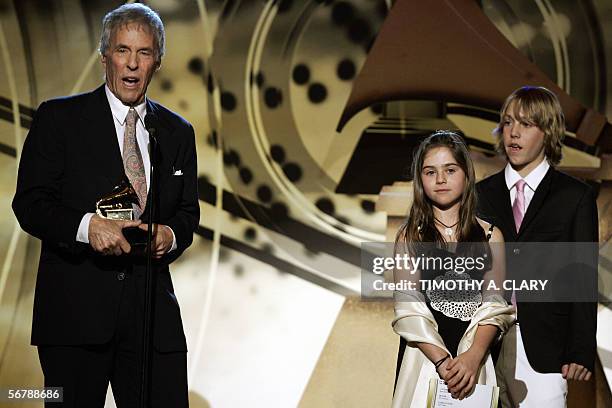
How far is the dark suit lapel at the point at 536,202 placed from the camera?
298 centimetres

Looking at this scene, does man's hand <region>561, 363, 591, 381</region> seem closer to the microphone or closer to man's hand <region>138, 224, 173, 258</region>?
man's hand <region>138, 224, 173, 258</region>

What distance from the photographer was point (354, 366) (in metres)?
3.98

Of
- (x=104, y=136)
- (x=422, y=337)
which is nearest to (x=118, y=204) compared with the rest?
(x=104, y=136)

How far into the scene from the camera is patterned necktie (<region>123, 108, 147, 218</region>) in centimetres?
240

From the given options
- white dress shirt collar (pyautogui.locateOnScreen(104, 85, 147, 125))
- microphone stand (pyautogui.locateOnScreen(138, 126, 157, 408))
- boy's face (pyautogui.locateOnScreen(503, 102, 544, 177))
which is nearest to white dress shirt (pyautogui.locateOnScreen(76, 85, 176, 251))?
white dress shirt collar (pyautogui.locateOnScreen(104, 85, 147, 125))

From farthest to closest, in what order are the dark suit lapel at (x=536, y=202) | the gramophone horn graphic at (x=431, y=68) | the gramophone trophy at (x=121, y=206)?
1. the gramophone horn graphic at (x=431, y=68)
2. the dark suit lapel at (x=536, y=202)
3. the gramophone trophy at (x=121, y=206)

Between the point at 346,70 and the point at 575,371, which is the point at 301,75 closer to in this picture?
the point at 346,70

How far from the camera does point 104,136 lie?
7.94ft

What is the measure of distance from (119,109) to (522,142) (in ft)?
4.48

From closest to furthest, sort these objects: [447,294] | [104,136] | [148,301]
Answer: [148,301] < [104,136] < [447,294]

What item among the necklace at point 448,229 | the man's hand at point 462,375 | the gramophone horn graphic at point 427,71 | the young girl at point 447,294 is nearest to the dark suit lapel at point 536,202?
the young girl at point 447,294

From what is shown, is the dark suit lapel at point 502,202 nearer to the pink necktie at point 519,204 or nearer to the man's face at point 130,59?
the pink necktie at point 519,204

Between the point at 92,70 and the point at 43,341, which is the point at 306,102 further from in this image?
the point at 43,341

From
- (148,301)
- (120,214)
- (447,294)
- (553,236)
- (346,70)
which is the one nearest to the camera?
(148,301)
